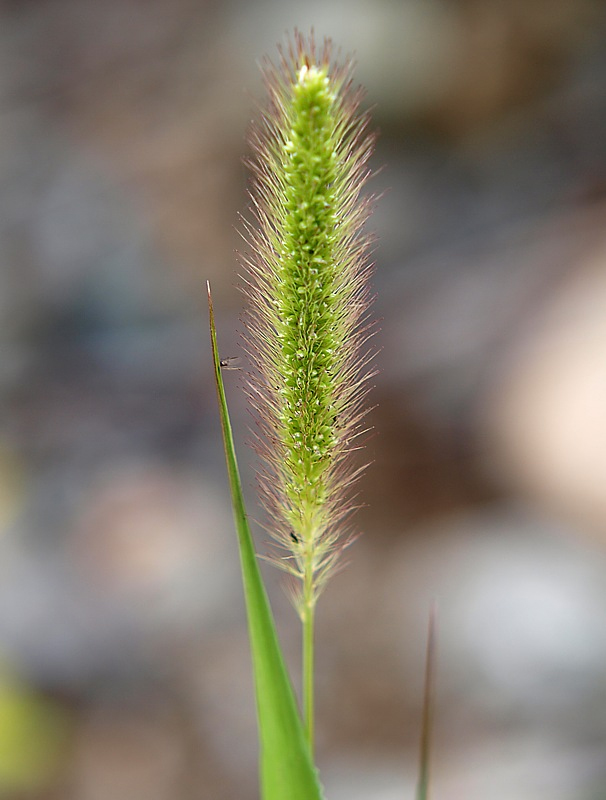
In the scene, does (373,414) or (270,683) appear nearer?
(270,683)

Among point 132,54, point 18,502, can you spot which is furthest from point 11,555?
point 132,54

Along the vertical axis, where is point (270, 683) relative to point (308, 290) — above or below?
below

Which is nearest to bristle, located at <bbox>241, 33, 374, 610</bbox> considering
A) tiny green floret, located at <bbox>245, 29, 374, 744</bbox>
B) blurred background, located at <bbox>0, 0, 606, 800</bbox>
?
tiny green floret, located at <bbox>245, 29, 374, 744</bbox>

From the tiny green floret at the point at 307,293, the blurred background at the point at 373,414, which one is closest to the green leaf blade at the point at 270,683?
the tiny green floret at the point at 307,293

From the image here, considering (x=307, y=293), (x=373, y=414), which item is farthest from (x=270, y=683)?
(x=373, y=414)

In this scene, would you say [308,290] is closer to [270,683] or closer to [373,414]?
[270,683]

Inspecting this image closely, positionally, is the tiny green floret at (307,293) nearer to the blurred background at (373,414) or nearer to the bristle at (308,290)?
the bristle at (308,290)

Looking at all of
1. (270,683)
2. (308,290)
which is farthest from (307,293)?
(270,683)
